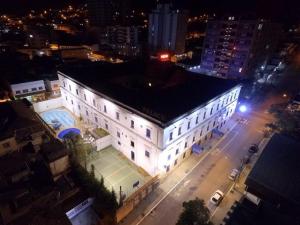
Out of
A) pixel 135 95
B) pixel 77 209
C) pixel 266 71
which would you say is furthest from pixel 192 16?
pixel 77 209

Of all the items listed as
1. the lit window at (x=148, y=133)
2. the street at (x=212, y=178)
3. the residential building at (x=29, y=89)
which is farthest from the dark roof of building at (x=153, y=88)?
the street at (x=212, y=178)

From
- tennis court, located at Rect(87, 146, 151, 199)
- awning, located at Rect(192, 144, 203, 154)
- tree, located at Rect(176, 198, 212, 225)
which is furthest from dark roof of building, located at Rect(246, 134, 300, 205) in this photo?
tennis court, located at Rect(87, 146, 151, 199)

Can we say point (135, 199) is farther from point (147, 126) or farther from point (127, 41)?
point (127, 41)

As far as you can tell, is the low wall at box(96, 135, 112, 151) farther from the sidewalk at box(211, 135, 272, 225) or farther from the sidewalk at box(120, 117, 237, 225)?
the sidewalk at box(211, 135, 272, 225)

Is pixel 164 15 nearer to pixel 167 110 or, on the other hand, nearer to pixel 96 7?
pixel 96 7

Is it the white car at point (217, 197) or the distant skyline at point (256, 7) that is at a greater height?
the distant skyline at point (256, 7)

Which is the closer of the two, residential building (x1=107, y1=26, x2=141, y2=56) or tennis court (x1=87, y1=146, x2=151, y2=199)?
tennis court (x1=87, y1=146, x2=151, y2=199)

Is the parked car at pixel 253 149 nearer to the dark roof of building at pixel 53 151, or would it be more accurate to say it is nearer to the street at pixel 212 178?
the street at pixel 212 178
